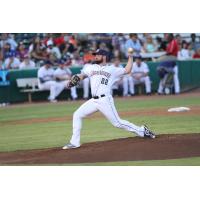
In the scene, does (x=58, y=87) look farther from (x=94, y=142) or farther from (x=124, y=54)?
(x=94, y=142)

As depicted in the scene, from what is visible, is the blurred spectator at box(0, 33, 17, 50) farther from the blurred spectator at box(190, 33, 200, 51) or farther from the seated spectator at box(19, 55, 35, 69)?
the blurred spectator at box(190, 33, 200, 51)

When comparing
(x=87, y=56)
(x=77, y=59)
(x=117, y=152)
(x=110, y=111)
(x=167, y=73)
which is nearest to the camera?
(x=117, y=152)

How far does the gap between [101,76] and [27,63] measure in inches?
219

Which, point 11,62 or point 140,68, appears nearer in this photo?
point 11,62

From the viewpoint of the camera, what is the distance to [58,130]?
10.9 metres

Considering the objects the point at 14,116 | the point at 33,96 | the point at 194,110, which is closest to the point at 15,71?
the point at 33,96

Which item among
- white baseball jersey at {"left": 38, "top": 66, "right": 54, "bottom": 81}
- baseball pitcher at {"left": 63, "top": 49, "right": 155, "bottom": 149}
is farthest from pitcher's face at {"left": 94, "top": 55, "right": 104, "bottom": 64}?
white baseball jersey at {"left": 38, "top": 66, "right": 54, "bottom": 81}

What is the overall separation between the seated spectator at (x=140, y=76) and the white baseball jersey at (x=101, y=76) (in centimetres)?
554

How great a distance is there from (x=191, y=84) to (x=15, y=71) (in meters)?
3.68

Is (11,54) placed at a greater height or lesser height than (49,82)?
greater

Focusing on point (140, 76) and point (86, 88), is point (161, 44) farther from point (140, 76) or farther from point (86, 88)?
point (86, 88)

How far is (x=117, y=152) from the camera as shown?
28.6 ft

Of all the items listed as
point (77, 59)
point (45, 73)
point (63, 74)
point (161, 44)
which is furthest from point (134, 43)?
point (45, 73)

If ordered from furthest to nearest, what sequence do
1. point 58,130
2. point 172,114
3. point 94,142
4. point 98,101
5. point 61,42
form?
1. point 61,42
2. point 172,114
3. point 58,130
4. point 94,142
5. point 98,101
